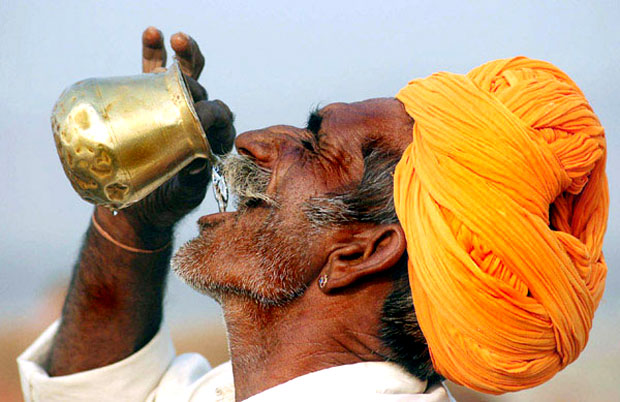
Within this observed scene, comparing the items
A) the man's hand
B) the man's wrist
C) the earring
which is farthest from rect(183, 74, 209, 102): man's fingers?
the earring

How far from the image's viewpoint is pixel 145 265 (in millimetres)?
2146

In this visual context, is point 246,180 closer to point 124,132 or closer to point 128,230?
point 124,132

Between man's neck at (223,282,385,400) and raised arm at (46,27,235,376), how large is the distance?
20.6 inches

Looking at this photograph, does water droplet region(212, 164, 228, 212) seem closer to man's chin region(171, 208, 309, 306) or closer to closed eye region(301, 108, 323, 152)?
man's chin region(171, 208, 309, 306)

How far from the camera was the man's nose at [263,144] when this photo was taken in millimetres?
1735

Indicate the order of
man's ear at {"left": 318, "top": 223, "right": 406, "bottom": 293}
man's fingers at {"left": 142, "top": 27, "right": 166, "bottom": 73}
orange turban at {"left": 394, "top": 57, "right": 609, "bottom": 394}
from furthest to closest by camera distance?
man's fingers at {"left": 142, "top": 27, "right": 166, "bottom": 73}, man's ear at {"left": 318, "top": 223, "right": 406, "bottom": 293}, orange turban at {"left": 394, "top": 57, "right": 609, "bottom": 394}

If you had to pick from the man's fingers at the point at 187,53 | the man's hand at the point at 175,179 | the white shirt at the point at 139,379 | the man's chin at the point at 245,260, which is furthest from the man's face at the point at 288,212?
the white shirt at the point at 139,379

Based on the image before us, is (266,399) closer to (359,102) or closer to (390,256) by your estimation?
(390,256)

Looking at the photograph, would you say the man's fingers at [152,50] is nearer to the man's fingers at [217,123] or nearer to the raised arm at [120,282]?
the raised arm at [120,282]

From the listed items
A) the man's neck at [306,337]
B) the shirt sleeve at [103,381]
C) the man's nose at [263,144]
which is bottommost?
the shirt sleeve at [103,381]

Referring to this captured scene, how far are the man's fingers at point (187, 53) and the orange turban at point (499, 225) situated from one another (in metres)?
0.64

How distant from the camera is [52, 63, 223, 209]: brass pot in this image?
1.59m

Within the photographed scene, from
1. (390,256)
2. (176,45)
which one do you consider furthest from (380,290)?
(176,45)

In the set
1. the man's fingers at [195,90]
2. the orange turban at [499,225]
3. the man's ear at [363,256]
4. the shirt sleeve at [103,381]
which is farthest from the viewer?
the shirt sleeve at [103,381]
